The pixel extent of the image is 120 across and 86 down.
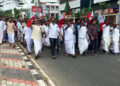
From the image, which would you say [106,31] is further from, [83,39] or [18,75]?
[18,75]

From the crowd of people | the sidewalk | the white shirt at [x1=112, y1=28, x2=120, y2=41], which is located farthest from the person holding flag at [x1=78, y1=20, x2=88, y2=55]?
the sidewalk

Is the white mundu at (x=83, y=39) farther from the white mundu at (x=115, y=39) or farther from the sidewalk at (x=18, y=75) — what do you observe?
the sidewalk at (x=18, y=75)

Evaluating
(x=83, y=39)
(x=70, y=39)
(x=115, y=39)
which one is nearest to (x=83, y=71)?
(x=70, y=39)

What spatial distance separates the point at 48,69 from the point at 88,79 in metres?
1.71

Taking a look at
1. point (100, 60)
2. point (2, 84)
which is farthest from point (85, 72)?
point (2, 84)

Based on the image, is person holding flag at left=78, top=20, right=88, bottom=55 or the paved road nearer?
the paved road

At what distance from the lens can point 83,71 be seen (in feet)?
20.9

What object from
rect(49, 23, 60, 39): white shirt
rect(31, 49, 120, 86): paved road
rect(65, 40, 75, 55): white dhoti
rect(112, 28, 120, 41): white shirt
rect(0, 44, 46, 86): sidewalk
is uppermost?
rect(49, 23, 60, 39): white shirt

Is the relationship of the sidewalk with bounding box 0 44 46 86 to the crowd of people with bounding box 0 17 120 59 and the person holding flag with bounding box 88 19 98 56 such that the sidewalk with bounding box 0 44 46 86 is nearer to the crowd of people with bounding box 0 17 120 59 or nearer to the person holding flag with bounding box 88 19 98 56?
the crowd of people with bounding box 0 17 120 59

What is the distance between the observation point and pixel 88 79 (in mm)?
5500

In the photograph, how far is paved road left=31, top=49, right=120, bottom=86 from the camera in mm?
5271

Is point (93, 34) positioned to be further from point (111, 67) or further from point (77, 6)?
point (77, 6)

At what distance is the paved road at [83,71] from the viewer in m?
5.27

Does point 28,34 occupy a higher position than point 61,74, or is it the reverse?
point 28,34
